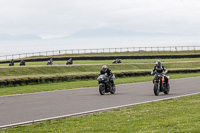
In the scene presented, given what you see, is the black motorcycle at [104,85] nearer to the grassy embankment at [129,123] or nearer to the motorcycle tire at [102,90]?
the motorcycle tire at [102,90]

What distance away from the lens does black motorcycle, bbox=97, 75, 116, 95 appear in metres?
18.4

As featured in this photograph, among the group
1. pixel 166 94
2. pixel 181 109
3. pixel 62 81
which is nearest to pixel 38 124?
pixel 181 109

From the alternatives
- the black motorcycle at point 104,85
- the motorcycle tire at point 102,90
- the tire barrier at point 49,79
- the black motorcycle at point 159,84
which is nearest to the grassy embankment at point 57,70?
the tire barrier at point 49,79

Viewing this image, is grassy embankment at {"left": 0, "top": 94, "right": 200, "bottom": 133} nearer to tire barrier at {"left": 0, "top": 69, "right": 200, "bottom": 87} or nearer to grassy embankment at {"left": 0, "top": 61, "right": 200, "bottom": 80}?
tire barrier at {"left": 0, "top": 69, "right": 200, "bottom": 87}

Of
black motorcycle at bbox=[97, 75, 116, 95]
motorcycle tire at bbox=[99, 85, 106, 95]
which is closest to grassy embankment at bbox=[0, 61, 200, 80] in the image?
black motorcycle at bbox=[97, 75, 116, 95]

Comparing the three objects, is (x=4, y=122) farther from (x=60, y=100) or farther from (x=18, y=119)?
(x=60, y=100)

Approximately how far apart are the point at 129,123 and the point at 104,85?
9.28 meters

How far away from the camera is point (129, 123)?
372 inches

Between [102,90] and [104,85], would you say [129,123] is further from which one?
[104,85]

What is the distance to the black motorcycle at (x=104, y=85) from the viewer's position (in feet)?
60.5

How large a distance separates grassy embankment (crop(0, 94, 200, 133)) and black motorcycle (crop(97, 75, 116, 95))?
20.9 ft

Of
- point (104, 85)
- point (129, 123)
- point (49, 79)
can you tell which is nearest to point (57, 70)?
point (49, 79)

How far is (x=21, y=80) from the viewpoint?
85.0 ft

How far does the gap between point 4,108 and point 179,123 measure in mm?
6778
